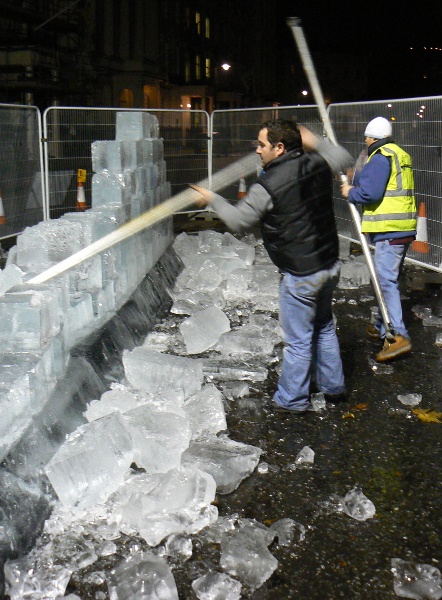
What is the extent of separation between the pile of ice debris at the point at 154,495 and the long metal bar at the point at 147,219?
2.78ft

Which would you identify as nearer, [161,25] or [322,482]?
[322,482]

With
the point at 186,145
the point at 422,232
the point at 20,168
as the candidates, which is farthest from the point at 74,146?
the point at 422,232

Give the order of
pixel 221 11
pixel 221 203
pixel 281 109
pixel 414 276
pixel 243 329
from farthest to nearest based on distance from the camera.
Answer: pixel 221 11 < pixel 281 109 < pixel 414 276 < pixel 243 329 < pixel 221 203

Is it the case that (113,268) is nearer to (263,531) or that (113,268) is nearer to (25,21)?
(263,531)

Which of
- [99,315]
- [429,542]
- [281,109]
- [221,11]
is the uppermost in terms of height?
[221,11]

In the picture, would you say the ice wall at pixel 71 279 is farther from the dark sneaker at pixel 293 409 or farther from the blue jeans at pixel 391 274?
the blue jeans at pixel 391 274

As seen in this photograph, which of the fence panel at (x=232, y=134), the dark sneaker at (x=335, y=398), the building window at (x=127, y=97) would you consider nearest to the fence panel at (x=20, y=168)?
the fence panel at (x=232, y=134)

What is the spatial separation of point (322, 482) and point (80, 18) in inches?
1455

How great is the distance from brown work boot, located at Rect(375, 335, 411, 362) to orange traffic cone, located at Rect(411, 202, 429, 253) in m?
3.47

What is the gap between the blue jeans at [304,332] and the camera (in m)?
4.89

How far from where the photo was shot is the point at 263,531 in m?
3.54

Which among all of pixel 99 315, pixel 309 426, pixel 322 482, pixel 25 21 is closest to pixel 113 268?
pixel 99 315

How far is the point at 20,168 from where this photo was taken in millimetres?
10625

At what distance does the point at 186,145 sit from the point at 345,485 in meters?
10.0
